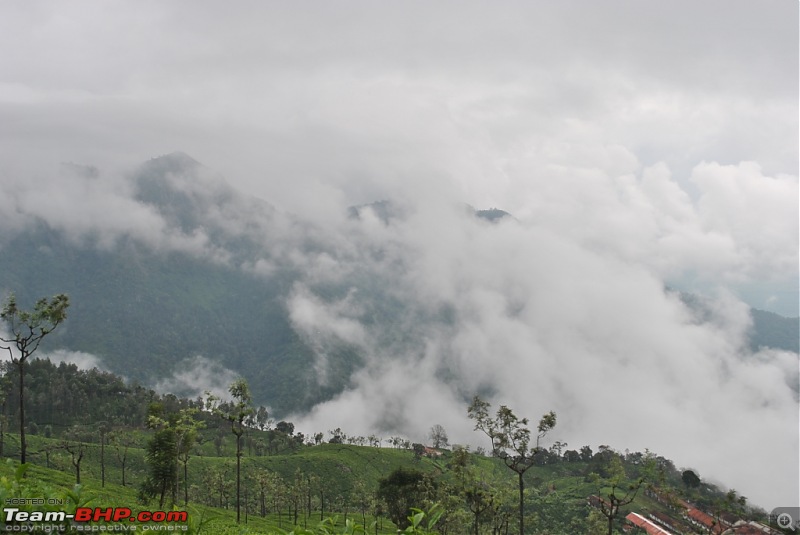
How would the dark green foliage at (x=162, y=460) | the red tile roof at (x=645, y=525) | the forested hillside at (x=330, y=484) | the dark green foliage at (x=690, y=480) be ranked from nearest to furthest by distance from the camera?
1. the forested hillside at (x=330, y=484)
2. the dark green foliage at (x=162, y=460)
3. the red tile roof at (x=645, y=525)
4. the dark green foliage at (x=690, y=480)

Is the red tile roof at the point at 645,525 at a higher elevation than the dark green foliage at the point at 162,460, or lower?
lower

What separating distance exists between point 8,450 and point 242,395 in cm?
11300

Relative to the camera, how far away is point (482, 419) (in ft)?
161

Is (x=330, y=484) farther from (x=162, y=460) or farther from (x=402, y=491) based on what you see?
(x=162, y=460)

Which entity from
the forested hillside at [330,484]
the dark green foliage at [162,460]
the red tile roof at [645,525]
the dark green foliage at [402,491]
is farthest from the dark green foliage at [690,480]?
the dark green foliage at [162,460]

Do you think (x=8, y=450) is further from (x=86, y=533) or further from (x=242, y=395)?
(x=86, y=533)

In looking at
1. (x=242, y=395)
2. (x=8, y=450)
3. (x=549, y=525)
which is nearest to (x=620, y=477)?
(x=242, y=395)

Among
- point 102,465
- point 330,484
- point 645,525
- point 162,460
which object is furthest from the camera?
point 330,484

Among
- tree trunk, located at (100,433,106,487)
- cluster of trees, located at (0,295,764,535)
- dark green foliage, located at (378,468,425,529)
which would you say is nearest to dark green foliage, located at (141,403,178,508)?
cluster of trees, located at (0,295,764,535)

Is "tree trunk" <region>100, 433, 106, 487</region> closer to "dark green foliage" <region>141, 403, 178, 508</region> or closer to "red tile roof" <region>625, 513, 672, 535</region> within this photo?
"dark green foliage" <region>141, 403, 178, 508</region>

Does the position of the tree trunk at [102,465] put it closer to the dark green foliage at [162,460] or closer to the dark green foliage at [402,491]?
the dark green foliage at [162,460]

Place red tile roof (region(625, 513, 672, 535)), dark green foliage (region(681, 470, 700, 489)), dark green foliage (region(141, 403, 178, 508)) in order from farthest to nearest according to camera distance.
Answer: dark green foliage (region(681, 470, 700, 489)) < red tile roof (region(625, 513, 672, 535)) < dark green foliage (region(141, 403, 178, 508))

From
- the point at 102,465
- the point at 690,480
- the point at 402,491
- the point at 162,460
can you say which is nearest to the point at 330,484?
the point at 102,465

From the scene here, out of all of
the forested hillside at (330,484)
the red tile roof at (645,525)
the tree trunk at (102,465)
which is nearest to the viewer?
the forested hillside at (330,484)
